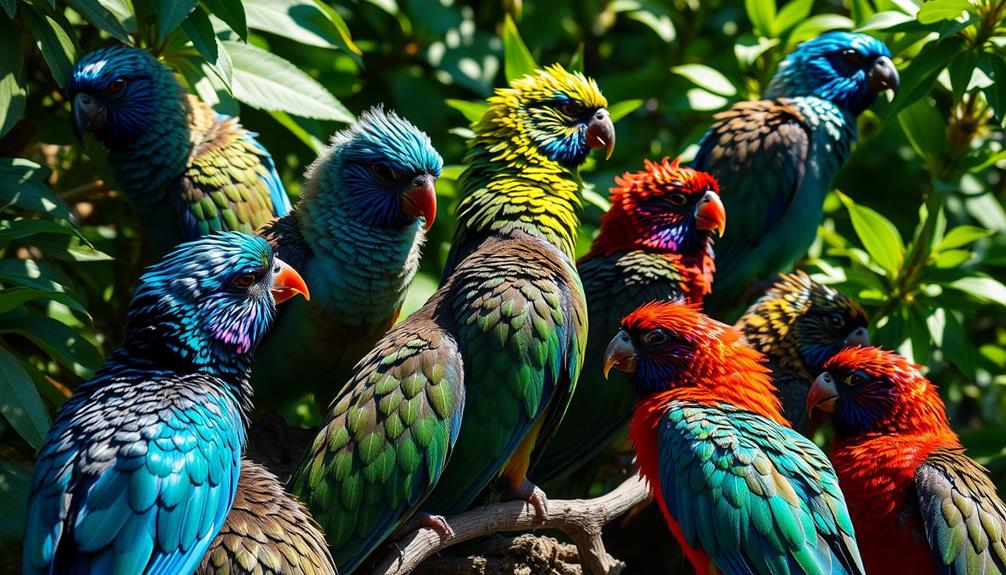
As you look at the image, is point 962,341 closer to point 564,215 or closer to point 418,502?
point 564,215

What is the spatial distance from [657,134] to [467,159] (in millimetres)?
2879

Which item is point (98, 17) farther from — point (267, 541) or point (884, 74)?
point (884, 74)

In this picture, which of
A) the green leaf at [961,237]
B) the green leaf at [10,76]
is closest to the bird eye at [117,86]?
the green leaf at [10,76]

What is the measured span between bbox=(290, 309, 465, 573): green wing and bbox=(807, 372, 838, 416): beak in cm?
177

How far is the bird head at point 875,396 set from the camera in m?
4.93

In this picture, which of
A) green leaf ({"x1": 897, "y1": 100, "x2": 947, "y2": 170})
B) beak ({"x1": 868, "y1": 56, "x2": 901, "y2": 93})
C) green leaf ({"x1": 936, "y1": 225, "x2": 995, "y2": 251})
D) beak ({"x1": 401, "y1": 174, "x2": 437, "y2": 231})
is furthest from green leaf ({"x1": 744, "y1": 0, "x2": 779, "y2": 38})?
beak ({"x1": 401, "y1": 174, "x2": 437, "y2": 231})

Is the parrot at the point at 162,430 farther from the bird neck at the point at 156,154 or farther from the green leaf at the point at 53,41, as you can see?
the green leaf at the point at 53,41

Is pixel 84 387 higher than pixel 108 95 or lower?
lower

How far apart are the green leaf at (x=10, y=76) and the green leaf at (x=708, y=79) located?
3.53m

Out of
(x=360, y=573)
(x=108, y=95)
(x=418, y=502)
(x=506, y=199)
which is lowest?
(x=360, y=573)

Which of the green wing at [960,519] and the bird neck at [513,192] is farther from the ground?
the bird neck at [513,192]

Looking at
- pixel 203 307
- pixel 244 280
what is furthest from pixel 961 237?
pixel 203 307

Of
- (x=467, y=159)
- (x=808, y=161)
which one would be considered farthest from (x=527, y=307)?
(x=808, y=161)

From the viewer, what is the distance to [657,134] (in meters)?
7.70
